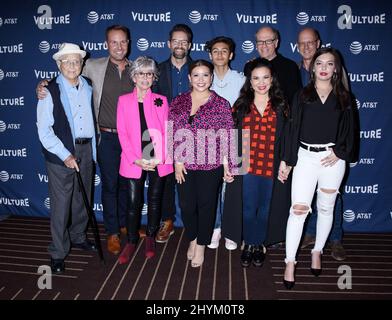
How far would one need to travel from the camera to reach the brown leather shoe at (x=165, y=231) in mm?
3840

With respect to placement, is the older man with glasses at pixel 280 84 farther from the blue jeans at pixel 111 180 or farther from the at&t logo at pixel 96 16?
the at&t logo at pixel 96 16

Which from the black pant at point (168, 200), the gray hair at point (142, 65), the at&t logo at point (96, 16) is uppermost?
the at&t logo at point (96, 16)

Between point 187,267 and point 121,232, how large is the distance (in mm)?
1058

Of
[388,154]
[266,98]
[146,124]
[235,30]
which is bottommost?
[388,154]

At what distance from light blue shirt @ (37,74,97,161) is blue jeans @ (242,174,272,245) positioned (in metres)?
1.53

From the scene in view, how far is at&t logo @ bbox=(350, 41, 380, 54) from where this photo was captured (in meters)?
3.94

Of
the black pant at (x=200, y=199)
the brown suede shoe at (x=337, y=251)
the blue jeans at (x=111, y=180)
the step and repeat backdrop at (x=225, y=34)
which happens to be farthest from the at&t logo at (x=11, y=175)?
the brown suede shoe at (x=337, y=251)

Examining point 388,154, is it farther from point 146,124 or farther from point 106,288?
point 106,288

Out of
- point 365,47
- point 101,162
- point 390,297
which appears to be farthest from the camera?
point 365,47

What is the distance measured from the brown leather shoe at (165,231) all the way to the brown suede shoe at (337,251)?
5.81ft

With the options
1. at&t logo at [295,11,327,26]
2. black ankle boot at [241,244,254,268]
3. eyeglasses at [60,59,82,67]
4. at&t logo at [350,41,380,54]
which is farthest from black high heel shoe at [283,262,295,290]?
at&t logo at [295,11,327,26]

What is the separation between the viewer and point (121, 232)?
3.96 meters

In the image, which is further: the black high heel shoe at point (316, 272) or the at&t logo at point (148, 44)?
the at&t logo at point (148, 44)
